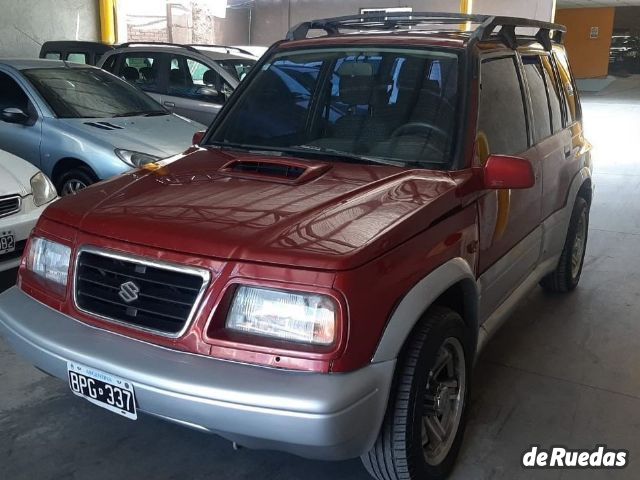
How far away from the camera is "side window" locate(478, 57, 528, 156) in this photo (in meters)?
2.94

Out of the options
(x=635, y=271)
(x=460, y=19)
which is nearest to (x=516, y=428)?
(x=460, y=19)

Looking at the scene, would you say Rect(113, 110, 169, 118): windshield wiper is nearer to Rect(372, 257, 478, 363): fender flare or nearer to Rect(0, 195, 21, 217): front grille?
Rect(0, 195, 21, 217): front grille

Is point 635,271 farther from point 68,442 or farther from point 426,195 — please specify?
point 68,442

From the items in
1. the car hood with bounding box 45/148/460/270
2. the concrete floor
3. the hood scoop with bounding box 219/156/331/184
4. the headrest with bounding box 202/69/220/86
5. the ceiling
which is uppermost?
the ceiling

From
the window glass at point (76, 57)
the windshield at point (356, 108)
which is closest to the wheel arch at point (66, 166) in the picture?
the windshield at point (356, 108)

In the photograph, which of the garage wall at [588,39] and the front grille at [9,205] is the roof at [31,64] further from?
the garage wall at [588,39]

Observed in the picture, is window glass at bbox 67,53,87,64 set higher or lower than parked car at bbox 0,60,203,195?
higher

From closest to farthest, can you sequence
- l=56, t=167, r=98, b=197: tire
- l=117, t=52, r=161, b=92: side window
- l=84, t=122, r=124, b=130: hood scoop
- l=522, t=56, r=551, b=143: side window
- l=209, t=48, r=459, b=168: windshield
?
1. l=209, t=48, r=459, b=168: windshield
2. l=522, t=56, r=551, b=143: side window
3. l=56, t=167, r=98, b=197: tire
4. l=84, t=122, r=124, b=130: hood scoop
5. l=117, t=52, r=161, b=92: side window

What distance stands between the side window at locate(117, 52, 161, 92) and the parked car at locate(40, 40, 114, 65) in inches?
64.0

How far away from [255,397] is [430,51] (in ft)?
6.12

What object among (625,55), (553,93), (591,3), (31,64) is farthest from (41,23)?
(625,55)

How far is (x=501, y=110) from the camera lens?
3111 mm

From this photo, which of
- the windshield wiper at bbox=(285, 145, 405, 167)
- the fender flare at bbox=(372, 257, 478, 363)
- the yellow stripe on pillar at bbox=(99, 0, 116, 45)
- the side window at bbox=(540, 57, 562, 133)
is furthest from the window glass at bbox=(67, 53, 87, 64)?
the fender flare at bbox=(372, 257, 478, 363)

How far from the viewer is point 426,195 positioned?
2432 millimetres
